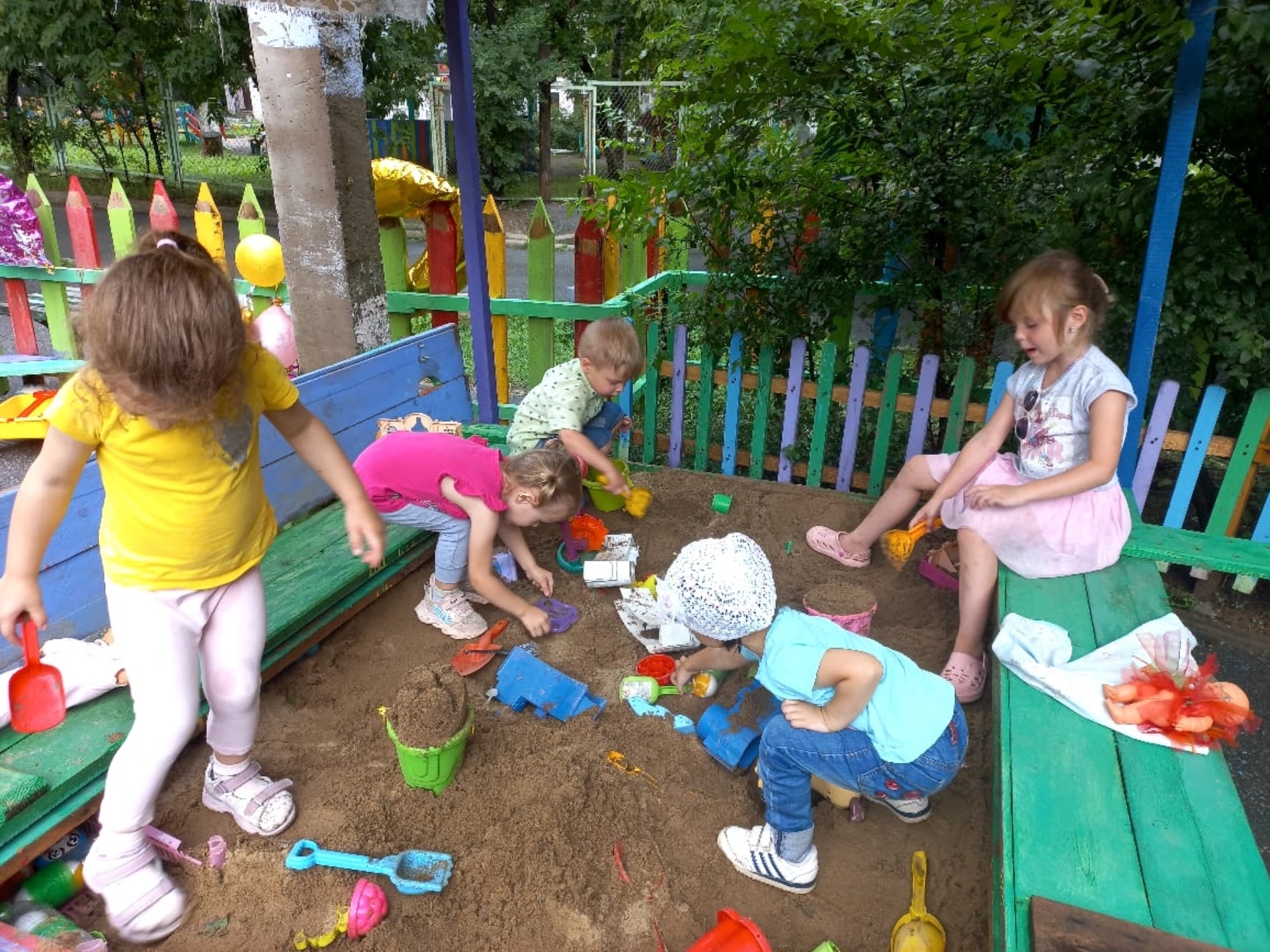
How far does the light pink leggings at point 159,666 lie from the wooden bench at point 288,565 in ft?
0.57

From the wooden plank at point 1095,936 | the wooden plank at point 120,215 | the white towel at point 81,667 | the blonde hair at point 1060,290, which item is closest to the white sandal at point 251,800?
the white towel at point 81,667

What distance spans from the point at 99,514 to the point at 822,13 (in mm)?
3230

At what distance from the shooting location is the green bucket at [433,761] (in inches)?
88.4

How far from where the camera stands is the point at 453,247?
5.10 metres

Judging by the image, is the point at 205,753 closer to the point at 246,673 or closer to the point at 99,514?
the point at 246,673

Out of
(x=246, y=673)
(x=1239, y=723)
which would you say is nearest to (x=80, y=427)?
(x=246, y=673)

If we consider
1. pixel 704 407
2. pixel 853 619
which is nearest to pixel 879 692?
pixel 853 619

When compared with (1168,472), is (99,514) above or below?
above

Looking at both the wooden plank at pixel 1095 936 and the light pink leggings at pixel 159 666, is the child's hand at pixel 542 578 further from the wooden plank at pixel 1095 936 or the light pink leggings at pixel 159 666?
the wooden plank at pixel 1095 936

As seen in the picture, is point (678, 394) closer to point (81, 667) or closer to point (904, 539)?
point (904, 539)

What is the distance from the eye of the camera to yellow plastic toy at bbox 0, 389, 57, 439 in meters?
4.62

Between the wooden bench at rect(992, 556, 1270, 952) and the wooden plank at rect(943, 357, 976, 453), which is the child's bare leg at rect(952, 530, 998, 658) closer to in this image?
the wooden bench at rect(992, 556, 1270, 952)

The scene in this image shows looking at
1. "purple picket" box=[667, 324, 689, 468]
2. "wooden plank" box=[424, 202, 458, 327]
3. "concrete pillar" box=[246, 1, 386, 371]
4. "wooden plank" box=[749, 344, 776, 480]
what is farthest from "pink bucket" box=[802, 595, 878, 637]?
"wooden plank" box=[424, 202, 458, 327]

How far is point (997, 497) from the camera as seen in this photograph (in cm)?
279
